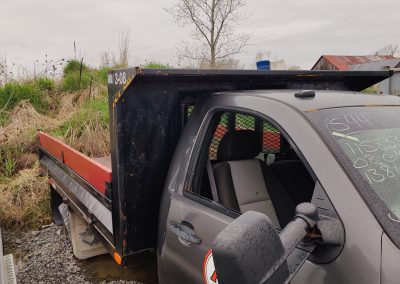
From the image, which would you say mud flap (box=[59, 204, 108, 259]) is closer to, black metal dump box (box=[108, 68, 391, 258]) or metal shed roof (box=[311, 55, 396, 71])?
black metal dump box (box=[108, 68, 391, 258])

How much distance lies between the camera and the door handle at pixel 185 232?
6.03 feet

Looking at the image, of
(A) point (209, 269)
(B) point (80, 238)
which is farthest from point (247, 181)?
(B) point (80, 238)

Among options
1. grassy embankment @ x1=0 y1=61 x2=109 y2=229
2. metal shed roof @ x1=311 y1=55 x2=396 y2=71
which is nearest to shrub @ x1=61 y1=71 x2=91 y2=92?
grassy embankment @ x1=0 y1=61 x2=109 y2=229

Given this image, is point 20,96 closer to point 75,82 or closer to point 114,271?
point 75,82

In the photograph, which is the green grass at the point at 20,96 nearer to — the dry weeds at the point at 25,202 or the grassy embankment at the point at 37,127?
the grassy embankment at the point at 37,127

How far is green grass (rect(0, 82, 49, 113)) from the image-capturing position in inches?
324

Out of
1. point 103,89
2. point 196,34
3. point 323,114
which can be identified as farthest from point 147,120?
point 196,34

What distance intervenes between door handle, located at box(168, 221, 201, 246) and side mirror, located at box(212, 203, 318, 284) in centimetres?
84

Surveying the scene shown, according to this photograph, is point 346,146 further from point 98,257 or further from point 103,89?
point 103,89

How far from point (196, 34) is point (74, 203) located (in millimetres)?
14818

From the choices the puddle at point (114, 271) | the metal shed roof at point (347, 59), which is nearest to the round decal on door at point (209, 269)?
the puddle at point (114, 271)

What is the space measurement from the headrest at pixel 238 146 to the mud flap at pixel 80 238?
1.94 meters

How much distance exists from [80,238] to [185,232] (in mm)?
2151

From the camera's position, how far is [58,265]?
148 inches
